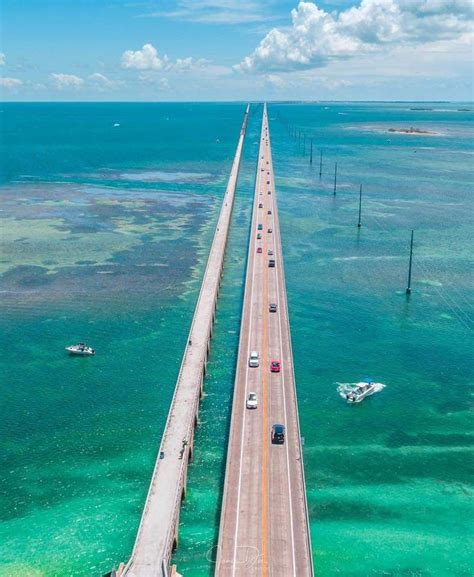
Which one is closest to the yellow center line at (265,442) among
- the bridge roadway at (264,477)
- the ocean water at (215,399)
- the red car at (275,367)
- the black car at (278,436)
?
the bridge roadway at (264,477)

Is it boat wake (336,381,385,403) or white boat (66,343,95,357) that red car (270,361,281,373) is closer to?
boat wake (336,381,385,403)

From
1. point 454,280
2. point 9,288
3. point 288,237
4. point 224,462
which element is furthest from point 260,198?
point 224,462

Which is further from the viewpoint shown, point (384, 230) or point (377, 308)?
point (384, 230)

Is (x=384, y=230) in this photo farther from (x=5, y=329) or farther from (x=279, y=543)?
(x=279, y=543)

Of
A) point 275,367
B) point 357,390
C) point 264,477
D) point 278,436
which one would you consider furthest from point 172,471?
point 357,390

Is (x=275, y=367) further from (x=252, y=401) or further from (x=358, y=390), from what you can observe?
(x=358, y=390)
